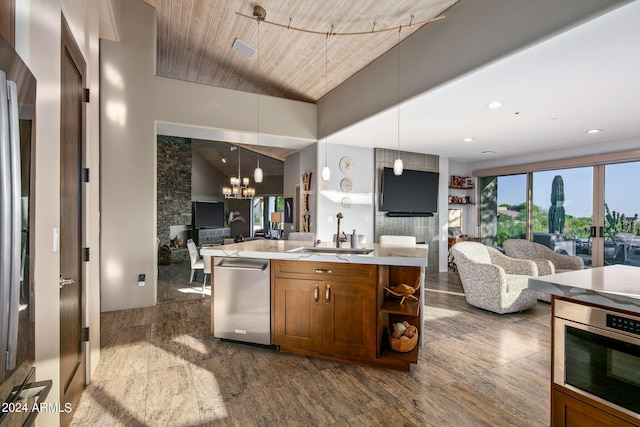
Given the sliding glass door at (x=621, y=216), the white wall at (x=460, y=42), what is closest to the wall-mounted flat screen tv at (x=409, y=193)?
the white wall at (x=460, y=42)

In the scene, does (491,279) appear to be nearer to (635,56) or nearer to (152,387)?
(635,56)

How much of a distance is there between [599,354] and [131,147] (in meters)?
5.16

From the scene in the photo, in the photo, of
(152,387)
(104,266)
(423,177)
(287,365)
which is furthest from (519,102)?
(104,266)

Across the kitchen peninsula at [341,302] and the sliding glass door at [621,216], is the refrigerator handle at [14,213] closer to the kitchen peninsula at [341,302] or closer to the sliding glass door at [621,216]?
the kitchen peninsula at [341,302]

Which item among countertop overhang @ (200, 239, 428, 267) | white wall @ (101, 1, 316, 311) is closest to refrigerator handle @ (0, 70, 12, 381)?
countertop overhang @ (200, 239, 428, 267)

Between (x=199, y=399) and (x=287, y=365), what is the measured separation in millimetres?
741

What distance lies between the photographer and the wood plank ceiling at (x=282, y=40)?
347cm

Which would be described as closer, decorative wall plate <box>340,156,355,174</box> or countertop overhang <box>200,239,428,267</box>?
countertop overhang <box>200,239,428,267</box>

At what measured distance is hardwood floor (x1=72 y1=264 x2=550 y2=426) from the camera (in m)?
2.02

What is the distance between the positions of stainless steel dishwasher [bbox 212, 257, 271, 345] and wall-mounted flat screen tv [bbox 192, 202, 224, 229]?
24.0 ft

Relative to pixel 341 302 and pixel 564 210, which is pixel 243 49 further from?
pixel 564 210

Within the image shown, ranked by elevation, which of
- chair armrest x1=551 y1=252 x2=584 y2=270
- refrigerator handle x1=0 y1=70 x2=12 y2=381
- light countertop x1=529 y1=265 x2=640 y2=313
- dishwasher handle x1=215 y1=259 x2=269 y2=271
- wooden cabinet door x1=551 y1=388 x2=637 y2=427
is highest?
refrigerator handle x1=0 y1=70 x2=12 y2=381

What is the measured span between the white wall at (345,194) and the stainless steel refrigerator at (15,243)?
192 inches

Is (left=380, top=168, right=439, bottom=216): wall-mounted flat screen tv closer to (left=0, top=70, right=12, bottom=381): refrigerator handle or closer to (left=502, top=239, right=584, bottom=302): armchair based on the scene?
(left=502, top=239, right=584, bottom=302): armchair
